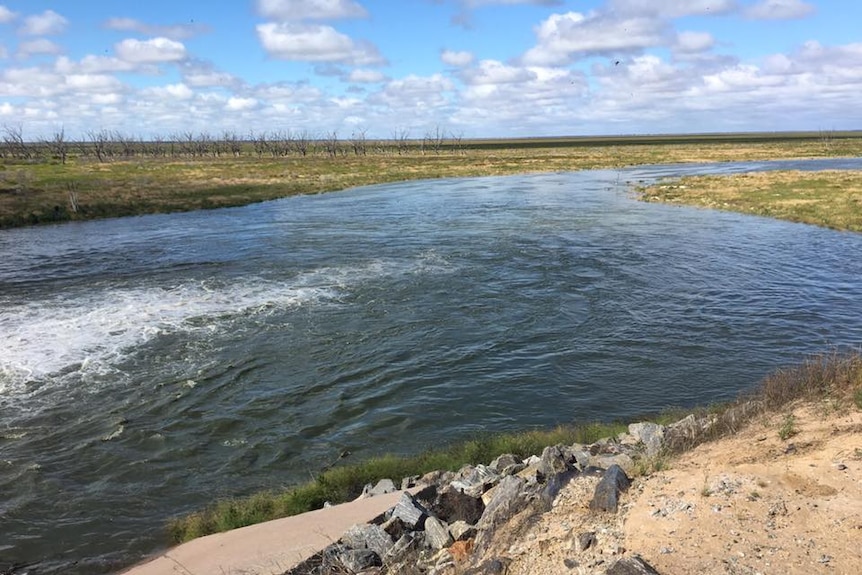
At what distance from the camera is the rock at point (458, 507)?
8570 mm

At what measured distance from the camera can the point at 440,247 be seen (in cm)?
3444

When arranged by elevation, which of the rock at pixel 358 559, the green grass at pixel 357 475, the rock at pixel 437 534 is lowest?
the green grass at pixel 357 475

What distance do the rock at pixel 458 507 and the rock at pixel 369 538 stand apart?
1071 millimetres

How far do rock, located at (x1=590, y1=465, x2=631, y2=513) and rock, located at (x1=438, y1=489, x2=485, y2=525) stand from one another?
194 centimetres

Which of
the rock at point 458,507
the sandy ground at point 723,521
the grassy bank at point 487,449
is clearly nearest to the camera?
the sandy ground at point 723,521

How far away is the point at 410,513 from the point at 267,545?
2387mm

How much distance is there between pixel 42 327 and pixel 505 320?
54.9 ft

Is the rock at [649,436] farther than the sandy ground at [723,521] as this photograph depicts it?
Yes

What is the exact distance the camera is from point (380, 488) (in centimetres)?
1052

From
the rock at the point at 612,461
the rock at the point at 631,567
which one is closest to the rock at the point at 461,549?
the rock at the point at 631,567

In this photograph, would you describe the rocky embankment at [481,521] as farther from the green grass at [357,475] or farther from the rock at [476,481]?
the green grass at [357,475]

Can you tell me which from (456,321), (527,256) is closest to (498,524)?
(456,321)

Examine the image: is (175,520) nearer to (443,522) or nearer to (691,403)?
(443,522)

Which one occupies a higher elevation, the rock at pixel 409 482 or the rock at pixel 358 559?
the rock at pixel 358 559
